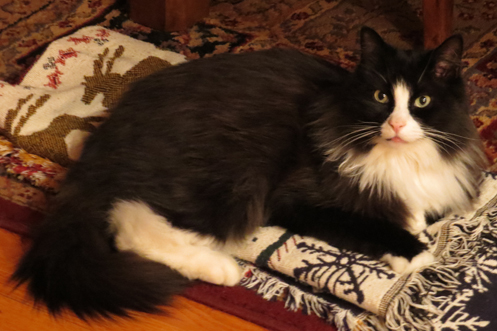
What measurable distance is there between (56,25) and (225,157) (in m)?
1.58

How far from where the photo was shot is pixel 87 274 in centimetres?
123

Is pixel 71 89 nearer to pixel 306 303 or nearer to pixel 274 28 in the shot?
pixel 274 28

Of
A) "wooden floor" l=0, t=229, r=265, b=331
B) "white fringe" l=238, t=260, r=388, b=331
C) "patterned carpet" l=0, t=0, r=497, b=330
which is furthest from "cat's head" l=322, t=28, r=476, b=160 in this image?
"patterned carpet" l=0, t=0, r=497, b=330

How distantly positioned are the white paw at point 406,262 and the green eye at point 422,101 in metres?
0.36

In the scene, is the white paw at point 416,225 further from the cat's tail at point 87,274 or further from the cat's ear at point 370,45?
the cat's tail at point 87,274

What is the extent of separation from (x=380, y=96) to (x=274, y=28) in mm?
1400

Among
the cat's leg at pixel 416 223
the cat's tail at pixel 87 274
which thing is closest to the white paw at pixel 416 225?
the cat's leg at pixel 416 223

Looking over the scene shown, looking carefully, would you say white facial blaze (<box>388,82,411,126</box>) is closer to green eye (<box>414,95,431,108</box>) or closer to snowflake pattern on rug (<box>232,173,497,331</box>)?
green eye (<box>414,95,431,108</box>)

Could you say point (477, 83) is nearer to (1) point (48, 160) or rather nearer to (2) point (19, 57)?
(1) point (48, 160)

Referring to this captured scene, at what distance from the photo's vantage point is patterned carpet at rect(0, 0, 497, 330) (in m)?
2.31

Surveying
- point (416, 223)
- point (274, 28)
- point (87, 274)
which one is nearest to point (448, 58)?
point (416, 223)

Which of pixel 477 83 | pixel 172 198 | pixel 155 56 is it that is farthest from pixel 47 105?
pixel 477 83

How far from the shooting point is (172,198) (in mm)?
1381

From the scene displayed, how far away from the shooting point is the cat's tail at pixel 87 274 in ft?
3.99
